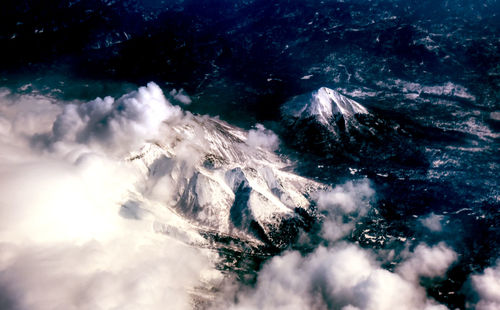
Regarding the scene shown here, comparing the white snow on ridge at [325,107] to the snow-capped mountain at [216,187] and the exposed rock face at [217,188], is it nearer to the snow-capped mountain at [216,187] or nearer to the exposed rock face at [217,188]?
the snow-capped mountain at [216,187]

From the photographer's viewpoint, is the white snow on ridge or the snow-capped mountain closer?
the snow-capped mountain

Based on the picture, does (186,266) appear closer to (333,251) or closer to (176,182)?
(176,182)

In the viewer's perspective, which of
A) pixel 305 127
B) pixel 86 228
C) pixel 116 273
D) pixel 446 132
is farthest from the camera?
pixel 305 127

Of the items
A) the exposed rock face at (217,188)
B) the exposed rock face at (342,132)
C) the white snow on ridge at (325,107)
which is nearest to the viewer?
the exposed rock face at (217,188)

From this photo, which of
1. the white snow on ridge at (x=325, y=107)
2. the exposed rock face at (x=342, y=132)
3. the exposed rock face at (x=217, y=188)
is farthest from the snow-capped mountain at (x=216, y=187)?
the white snow on ridge at (x=325, y=107)

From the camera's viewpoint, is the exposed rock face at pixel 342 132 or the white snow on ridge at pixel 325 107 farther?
the white snow on ridge at pixel 325 107

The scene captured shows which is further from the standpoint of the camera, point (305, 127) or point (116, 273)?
point (305, 127)

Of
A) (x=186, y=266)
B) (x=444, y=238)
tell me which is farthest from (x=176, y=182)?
(x=444, y=238)

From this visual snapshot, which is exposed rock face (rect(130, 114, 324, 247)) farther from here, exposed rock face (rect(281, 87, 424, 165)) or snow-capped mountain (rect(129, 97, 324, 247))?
exposed rock face (rect(281, 87, 424, 165))

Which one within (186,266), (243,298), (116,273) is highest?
(116,273)

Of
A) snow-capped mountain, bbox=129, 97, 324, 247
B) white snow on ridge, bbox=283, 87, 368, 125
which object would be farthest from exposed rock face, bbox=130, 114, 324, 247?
white snow on ridge, bbox=283, 87, 368, 125

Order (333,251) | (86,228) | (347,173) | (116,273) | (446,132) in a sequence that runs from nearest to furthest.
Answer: (116,273) → (86,228) → (333,251) → (347,173) → (446,132)
